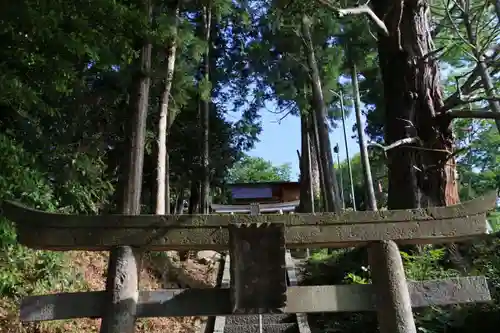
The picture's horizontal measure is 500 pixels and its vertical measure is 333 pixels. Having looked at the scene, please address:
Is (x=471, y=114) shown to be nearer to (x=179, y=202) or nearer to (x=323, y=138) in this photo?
(x=323, y=138)

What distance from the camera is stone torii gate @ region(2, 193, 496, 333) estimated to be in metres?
2.89

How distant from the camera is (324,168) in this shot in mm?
11492

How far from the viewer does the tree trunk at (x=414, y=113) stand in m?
5.49

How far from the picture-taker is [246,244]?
295 cm

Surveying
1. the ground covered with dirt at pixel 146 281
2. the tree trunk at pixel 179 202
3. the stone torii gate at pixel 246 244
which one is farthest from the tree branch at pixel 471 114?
the tree trunk at pixel 179 202

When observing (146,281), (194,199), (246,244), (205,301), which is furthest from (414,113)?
(194,199)

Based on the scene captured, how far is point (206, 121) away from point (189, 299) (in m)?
11.0

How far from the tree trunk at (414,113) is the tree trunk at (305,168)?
991cm

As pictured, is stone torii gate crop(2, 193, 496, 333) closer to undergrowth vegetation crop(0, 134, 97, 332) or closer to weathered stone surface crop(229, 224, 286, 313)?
weathered stone surface crop(229, 224, 286, 313)

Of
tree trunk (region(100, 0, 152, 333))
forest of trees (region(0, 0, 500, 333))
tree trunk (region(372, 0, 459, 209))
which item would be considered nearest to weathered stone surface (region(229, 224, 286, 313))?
tree trunk (region(100, 0, 152, 333))

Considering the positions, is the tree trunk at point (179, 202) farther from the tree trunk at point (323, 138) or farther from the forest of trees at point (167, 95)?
the tree trunk at point (323, 138)

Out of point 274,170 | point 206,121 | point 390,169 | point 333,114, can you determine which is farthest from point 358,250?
point 274,170

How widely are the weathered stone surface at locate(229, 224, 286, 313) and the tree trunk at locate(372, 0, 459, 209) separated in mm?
3187

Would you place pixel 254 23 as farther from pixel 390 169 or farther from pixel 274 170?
pixel 274 170
